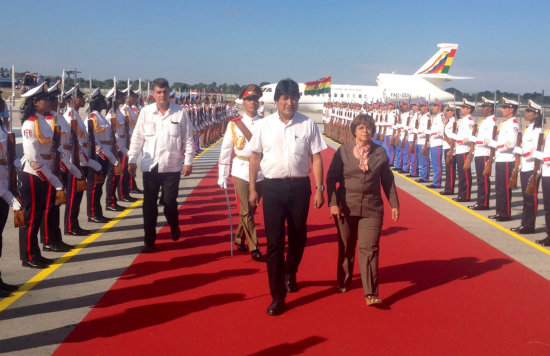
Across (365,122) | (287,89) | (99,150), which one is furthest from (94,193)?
(365,122)

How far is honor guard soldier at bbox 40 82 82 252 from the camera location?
655 cm

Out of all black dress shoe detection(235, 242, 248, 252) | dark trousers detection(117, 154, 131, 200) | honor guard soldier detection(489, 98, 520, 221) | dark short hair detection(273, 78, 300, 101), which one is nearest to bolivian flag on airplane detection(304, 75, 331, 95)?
A: dark trousers detection(117, 154, 131, 200)

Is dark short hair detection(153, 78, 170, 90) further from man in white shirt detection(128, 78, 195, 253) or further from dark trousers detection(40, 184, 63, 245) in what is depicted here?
dark trousers detection(40, 184, 63, 245)

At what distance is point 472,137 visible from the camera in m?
11.2

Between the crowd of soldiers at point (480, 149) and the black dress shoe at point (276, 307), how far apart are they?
190 inches

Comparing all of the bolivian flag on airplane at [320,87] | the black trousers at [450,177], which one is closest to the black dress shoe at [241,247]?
the black trousers at [450,177]

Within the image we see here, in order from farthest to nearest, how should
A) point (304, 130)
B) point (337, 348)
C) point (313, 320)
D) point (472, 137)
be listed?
point (472, 137) → point (304, 130) → point (313, 320) → point (337, 348)

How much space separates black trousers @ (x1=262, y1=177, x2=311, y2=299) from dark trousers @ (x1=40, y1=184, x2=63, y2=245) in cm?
283

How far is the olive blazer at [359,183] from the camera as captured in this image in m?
5.36

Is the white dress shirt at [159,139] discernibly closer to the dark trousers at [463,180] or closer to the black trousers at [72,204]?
the black trousers at [72,204]

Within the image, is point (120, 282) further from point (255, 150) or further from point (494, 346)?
point (494, 346)

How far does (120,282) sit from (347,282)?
230 centimetres

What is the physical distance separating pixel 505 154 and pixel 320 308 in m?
6.00

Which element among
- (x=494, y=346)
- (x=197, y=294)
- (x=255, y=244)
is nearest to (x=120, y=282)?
(x=197, y=294)
